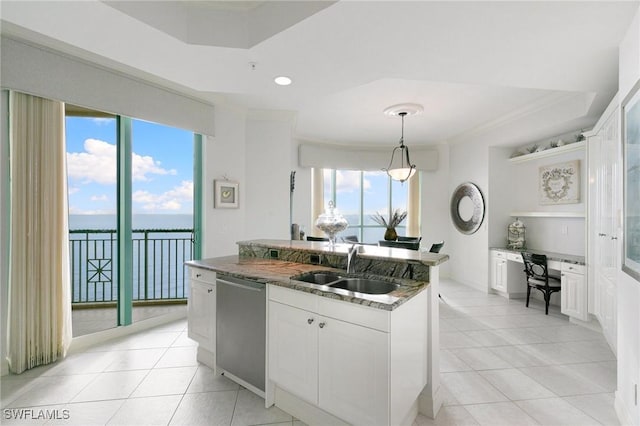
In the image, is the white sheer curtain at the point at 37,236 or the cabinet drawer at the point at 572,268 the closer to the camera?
the white sheer curtain at the point at 37,236

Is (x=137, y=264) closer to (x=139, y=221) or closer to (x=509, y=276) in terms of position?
(x=139, y=221)

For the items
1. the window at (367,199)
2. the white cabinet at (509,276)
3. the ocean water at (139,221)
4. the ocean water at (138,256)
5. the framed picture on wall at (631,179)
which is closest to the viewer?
the framed picture on wall at (631,179)

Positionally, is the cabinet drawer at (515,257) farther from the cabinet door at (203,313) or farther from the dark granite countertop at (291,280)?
the cabinet door at (203,313)

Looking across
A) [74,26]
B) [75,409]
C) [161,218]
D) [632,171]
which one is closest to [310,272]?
[75,409]

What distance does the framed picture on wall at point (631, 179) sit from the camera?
1.64 meters

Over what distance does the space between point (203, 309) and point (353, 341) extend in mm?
1490

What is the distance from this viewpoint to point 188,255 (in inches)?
174

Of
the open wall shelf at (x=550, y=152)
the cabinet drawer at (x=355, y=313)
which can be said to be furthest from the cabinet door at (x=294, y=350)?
the open wall shelf at (x=550, y=152)

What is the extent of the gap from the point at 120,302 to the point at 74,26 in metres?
2.67

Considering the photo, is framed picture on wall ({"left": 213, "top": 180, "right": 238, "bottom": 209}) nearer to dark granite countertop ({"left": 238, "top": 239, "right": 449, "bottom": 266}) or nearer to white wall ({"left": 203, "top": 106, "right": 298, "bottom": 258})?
white wall ({"left": 203, "top": 106, "right": 298, "bottom": 258})

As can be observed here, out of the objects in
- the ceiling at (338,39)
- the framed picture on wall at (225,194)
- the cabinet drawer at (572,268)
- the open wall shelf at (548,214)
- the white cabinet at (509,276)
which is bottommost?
the white cabinet at (509,276)

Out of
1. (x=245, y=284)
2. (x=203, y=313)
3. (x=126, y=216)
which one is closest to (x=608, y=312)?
(x=245, y=284)

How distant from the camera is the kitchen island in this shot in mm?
1524

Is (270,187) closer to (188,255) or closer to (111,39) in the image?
(188,255)
